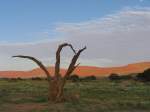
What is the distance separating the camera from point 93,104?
3284 centimetres

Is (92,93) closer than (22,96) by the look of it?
No

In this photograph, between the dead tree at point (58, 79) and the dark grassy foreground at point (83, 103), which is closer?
the dark grassy foreground at point (83, 103)

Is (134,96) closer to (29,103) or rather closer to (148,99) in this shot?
(148,99)

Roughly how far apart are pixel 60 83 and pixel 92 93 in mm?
7492

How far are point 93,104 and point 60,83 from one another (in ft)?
8.24

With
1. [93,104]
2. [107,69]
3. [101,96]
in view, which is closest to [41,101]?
[93,104]

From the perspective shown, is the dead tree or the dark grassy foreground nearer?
the dark grassy foreground

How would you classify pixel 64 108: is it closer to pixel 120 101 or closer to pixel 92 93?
pixel 120 101

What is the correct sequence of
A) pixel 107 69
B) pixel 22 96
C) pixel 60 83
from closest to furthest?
pixel 60 83, pixel 22 96, pixel 107 69

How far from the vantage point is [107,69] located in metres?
149

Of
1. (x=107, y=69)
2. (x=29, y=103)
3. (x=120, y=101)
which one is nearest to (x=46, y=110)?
(x=29, y=103)

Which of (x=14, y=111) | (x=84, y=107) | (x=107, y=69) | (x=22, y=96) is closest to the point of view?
(x=14, y=111)

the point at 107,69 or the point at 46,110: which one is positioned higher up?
the point at 107,69

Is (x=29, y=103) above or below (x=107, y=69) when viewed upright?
below
